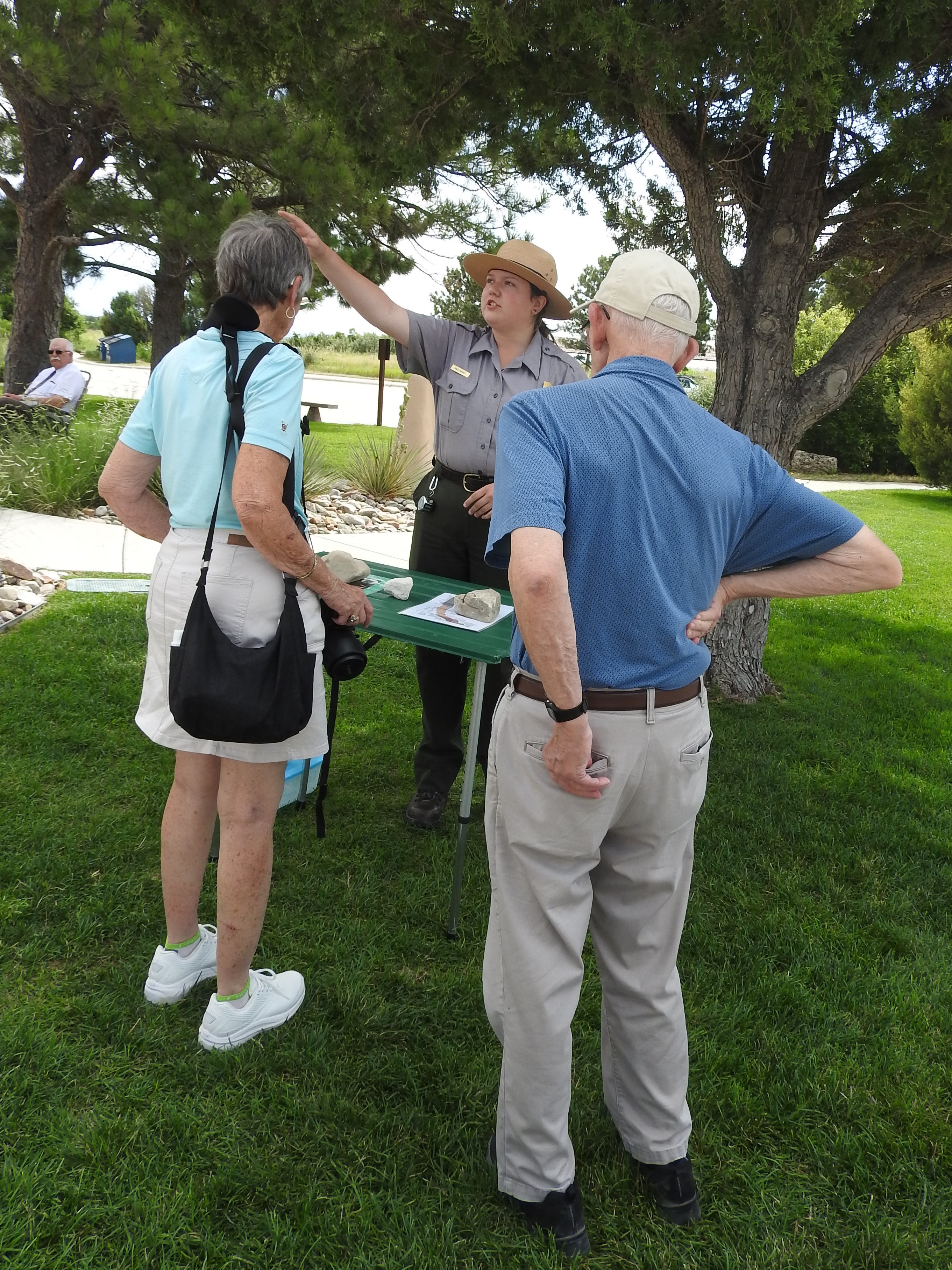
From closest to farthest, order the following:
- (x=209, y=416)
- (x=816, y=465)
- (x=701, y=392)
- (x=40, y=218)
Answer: (x=209, y=416) < (x=40, y=218) < (x=816, y=465) < (x=701, y=392)

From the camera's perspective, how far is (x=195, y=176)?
1110cm

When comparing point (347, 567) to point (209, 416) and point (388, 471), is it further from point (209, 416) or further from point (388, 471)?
point (388, 471)

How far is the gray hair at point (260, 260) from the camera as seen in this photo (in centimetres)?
197

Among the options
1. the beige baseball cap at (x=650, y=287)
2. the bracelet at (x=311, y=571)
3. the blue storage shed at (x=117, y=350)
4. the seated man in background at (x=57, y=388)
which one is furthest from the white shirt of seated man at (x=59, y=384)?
the blue storage shed at (x=117, y=350)

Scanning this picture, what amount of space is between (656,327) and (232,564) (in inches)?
40.2

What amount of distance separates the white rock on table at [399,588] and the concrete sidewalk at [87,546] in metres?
3.85

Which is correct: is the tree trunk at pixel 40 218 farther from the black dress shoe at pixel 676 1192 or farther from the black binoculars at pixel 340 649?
the black dress shoe at pixel 676 1192

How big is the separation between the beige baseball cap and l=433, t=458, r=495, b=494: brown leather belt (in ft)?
5.28

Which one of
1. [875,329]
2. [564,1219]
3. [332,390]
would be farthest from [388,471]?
[332,390]

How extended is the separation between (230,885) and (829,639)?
239 inches

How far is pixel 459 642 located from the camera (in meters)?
→ 2.63

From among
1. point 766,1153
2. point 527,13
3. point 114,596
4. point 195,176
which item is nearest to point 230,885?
point 766,1153

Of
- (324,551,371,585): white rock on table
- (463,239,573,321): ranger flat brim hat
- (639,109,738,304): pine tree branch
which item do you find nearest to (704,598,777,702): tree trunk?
(639,109,738,304): pine tree branch

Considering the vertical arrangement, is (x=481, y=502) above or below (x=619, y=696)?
above
